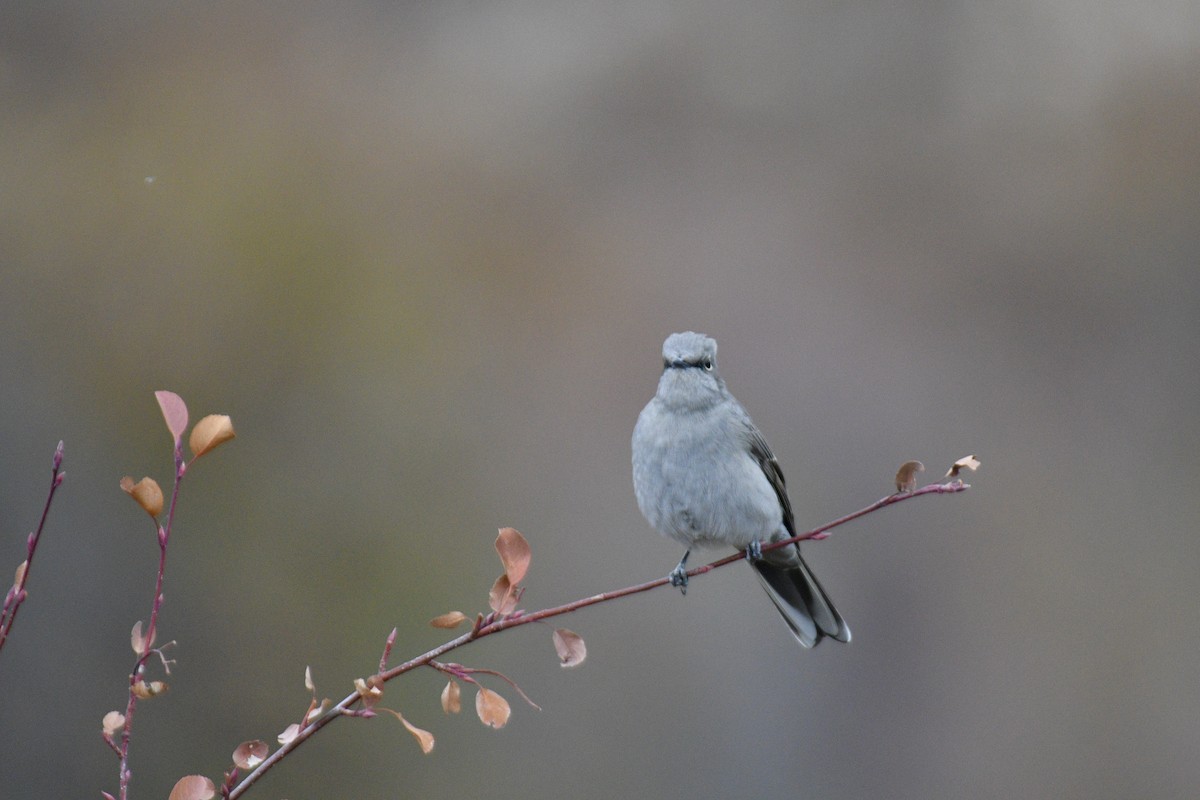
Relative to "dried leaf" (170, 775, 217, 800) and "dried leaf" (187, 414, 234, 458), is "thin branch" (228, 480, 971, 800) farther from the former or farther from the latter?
"dried leaf" (187, 414, 234, 458)

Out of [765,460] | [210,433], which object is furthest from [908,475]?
[765,460]

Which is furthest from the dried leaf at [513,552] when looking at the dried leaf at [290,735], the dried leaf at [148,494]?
the dried leaf at [148,494]

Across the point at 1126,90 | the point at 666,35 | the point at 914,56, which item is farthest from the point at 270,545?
the point at 1126,90

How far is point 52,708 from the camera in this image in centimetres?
369

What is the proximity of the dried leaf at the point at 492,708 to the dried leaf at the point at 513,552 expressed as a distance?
134 mm

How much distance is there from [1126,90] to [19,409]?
463cm

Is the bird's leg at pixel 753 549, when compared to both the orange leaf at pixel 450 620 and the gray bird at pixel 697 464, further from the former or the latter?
the orange leaf at pixel 450 620

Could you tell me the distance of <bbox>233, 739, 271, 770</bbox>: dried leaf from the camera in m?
1.04

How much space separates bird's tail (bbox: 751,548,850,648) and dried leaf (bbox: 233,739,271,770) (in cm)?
168

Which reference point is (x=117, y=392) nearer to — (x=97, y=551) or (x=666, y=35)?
(x=97, y=551)

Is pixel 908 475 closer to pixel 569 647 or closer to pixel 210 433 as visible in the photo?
pixel 569 647

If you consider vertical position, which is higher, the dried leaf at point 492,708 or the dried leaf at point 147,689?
the dried leaf at point 147,689

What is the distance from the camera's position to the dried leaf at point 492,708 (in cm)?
109

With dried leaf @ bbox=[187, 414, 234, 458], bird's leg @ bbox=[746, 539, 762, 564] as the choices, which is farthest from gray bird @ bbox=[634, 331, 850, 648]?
dried leaf @ bbox=[187, 414, 234, 458]
